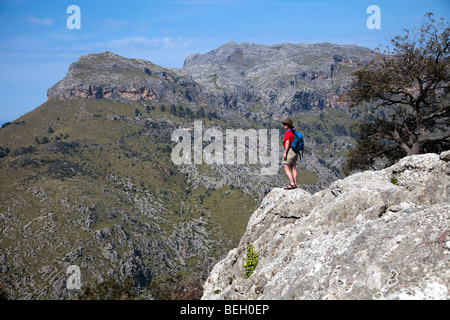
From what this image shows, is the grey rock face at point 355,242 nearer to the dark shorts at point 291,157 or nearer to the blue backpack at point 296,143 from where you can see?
the dark shorts at point 291,157

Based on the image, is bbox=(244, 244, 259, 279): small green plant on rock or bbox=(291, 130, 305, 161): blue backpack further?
bbox=(291, 130, 305, 161): blue backpack

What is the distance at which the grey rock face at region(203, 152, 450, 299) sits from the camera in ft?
27.7

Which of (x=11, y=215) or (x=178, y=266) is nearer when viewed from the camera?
(x=11, y=215)

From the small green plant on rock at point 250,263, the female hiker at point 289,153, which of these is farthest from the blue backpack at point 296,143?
the small green plant on rock at point 250,263

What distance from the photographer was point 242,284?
1408 cm

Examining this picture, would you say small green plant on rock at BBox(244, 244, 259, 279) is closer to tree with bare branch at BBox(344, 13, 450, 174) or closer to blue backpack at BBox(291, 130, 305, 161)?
blue backpack at BBox(291, 130, 305, 161)

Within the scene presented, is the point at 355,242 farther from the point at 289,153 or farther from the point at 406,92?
the point at 406,92

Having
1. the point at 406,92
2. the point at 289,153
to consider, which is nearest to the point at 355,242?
the point at 289,153

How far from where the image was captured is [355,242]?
401 inches

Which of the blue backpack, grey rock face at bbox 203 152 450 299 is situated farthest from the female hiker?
grey rock face at bbox 203 152 450 299

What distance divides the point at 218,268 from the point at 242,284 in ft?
16.2

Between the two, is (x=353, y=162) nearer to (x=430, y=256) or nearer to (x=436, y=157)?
(x=436, y=157)

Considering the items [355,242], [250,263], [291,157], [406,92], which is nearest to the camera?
[355,242]
